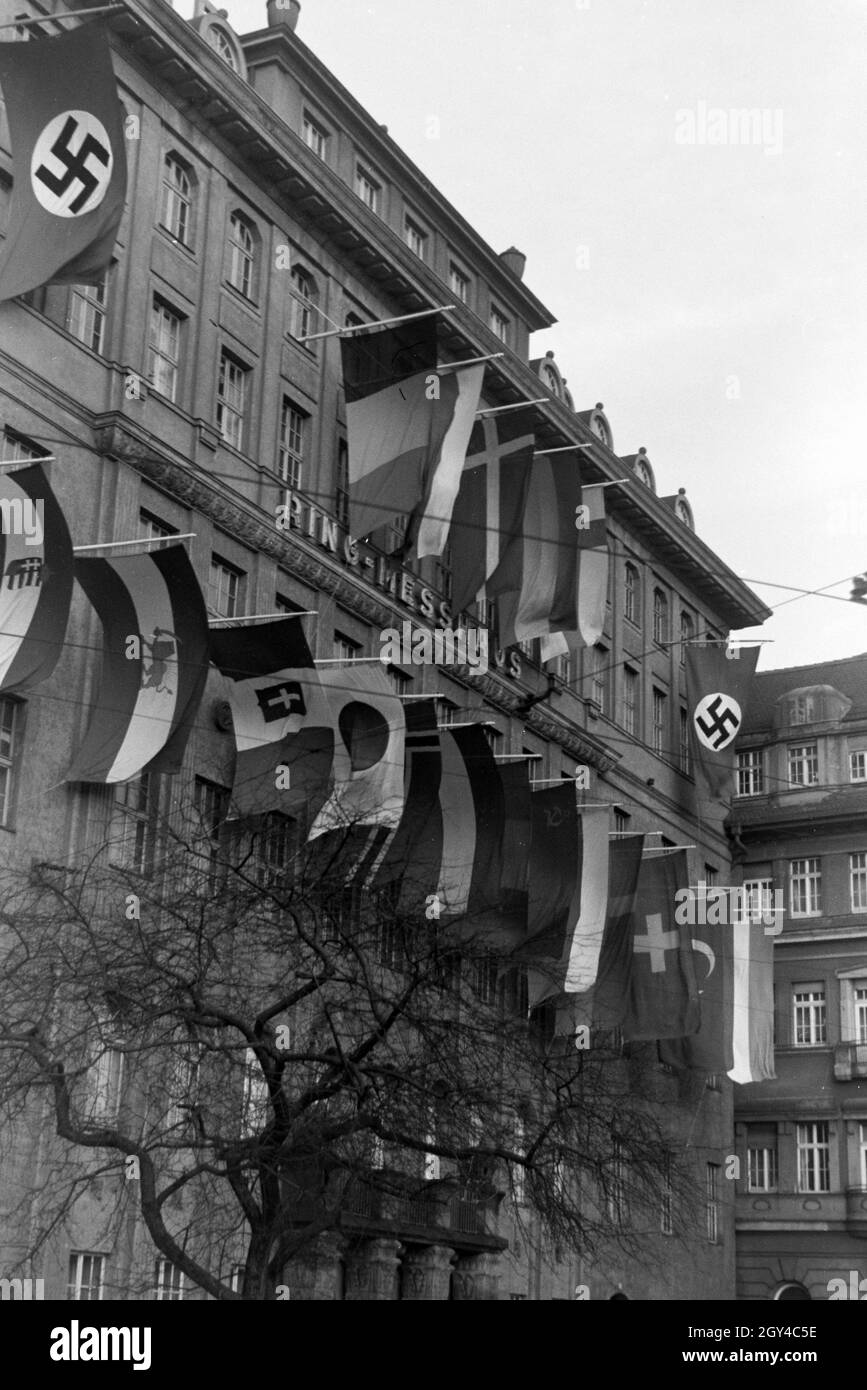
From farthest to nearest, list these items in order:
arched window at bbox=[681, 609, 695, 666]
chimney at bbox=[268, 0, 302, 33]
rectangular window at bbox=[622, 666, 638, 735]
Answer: arched window at bbox=[681, 609, 695, 666], rectangular window at bbox=[622, 666, 638, 735], chimney at bbox=[268, 0, 302, 33]

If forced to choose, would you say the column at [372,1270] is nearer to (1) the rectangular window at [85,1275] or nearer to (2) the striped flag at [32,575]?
(1) the rectangular window at [85,1275]

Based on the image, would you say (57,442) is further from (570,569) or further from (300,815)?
(570,569)

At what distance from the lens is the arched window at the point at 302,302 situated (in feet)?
149

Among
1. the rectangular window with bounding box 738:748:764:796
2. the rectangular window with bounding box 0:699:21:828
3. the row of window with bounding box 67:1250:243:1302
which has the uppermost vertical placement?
the rectangular window with bounding box 738:748:764:796

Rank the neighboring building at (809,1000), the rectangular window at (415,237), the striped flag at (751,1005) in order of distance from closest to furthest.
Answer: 1. the rectangular window at (415,237)
2. the striped flag at (751,1005)
3. the neighboring building at (809,1000)

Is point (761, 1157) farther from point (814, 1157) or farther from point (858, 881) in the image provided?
point (858, 881)

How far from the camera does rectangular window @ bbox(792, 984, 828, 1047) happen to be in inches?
2613

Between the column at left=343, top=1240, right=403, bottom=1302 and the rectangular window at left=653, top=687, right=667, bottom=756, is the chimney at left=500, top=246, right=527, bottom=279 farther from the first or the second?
the column at left=343, top=1240, right=403, bottom=1302

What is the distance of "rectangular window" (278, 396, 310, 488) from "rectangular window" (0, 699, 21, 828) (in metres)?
12.2

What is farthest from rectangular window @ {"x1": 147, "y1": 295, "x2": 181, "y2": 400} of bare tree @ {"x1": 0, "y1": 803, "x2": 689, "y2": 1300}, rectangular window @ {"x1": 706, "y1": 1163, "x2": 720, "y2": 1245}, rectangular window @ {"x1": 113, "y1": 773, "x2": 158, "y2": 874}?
rectangular window @ {"x1": 706, "y1": 1163, "x2": 720, "y2": 1245}

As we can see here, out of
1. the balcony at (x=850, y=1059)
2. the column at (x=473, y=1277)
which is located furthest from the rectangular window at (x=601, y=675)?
the column at (x=473, y=1277)

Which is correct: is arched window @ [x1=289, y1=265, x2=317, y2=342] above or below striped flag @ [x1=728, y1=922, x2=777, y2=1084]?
above

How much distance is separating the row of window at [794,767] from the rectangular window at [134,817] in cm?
4061

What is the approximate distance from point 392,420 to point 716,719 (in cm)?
2293
